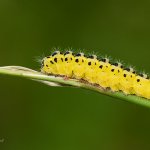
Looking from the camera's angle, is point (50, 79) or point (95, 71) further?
point (95, 71)

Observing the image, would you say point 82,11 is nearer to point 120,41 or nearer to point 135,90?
point 120,41

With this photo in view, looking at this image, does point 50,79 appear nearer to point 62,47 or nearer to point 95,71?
point 95,71

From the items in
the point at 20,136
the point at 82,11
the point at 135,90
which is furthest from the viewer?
the point at 82,11

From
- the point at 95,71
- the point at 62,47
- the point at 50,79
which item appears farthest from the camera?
the point at 62,47

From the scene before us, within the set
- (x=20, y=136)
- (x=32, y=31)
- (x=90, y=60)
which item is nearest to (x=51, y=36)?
(x=32, y=31)

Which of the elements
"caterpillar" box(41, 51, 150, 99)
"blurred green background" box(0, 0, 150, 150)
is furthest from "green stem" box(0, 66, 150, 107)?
"blurred green background" box(0, 0, 150, 150)

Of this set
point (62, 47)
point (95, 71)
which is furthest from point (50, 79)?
point (62, 47)
